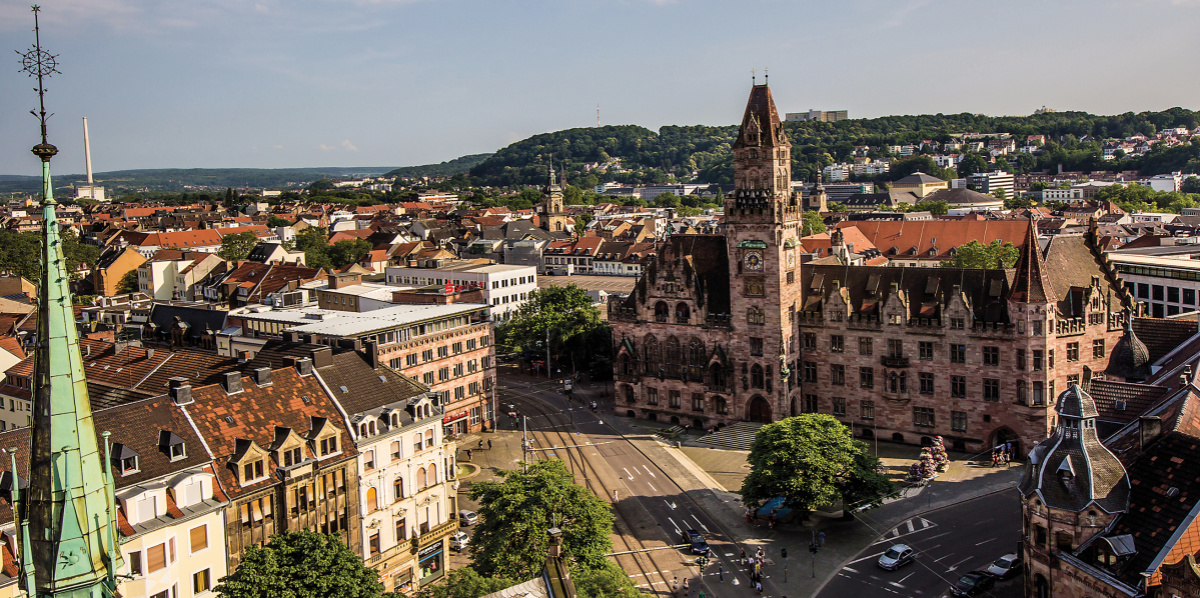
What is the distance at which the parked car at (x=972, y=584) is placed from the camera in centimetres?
6059

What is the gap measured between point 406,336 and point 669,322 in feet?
96.7

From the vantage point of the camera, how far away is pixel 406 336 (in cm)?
9556

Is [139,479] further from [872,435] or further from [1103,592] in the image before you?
[872,435]

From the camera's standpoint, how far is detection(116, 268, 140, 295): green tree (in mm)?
179500

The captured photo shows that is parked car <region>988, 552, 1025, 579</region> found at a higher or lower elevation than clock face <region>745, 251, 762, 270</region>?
lower

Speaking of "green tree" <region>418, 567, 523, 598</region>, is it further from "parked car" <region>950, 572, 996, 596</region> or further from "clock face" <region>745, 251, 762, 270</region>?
"clock face" <region>745, 251, 762, 270</region>

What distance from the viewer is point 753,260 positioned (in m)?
99.6

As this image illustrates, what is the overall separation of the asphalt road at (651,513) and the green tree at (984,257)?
70.4 m

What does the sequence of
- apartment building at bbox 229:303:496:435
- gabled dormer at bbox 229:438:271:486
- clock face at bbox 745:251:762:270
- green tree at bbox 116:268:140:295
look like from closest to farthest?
gabled dormer at bbox 229:438:271:486
apartment building at bbox 229:303:496:435
clock face at bbox 745:251:762:270
green tree at bbox 116:268:140:295

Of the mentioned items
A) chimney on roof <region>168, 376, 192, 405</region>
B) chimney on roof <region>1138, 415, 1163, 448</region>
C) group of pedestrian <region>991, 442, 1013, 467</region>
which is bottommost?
group of pedestrian <region>991, 442, 1013, 467</region>

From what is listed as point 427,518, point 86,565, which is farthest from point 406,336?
point 86,565

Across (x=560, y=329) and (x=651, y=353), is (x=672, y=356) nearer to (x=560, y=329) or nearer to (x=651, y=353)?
(x=651, y=353)

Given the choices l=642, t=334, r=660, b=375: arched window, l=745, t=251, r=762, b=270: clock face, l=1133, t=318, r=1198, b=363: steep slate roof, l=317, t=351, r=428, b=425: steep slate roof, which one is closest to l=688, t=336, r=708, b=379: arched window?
l=642, t=334, r=660, b=375: arched window

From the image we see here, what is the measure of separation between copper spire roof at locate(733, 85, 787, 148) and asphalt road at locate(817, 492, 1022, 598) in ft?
137
